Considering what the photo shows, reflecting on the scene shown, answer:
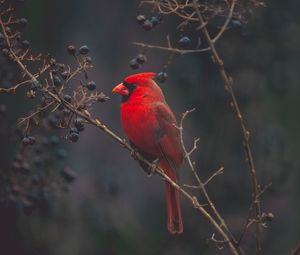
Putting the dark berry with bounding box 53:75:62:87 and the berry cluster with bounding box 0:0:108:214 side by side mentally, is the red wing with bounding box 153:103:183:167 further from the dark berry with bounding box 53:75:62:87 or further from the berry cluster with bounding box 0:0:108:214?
the dark berry with bounding box 53:75:62:87

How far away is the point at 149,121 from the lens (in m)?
2.57

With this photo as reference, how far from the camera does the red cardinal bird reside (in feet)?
8.18

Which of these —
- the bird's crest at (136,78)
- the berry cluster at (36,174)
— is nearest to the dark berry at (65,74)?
the bird's crest at (136,78)

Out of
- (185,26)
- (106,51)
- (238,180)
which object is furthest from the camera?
(106,51)

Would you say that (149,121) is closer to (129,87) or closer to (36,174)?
(129,87)

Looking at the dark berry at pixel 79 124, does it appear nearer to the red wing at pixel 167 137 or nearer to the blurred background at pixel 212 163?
the red wing at pixel 167 137

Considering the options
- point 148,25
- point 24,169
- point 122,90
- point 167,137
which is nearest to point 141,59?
point 148,25

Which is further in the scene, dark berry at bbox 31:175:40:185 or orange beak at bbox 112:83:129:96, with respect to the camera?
dark berry at bbox 31:175:40:185

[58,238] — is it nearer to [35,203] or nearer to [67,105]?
[35,203]

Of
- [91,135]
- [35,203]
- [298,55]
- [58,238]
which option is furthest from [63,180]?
[91,135]

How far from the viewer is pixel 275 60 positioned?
3738 millimetres

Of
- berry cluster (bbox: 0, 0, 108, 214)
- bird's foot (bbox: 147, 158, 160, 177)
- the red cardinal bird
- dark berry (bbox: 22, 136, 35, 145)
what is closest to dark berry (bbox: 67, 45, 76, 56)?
berry cluster (bbox: 0, 0, 108, 214)

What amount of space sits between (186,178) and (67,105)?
2440mm

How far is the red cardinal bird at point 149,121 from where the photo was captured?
98.2 inches
